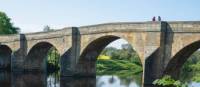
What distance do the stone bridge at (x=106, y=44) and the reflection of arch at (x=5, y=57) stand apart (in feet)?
0.57

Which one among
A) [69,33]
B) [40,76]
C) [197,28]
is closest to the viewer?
[197,28]

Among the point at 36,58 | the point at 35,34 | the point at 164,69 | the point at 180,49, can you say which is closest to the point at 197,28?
the point at 180,49

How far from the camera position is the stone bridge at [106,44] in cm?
2962

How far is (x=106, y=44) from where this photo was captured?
42500 mm

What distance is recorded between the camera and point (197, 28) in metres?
28.2

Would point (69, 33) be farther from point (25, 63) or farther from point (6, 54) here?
point (6, 54)

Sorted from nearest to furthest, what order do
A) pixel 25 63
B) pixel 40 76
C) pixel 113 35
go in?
pixel 113 35 → pixel 40 76 → pixel 25 63

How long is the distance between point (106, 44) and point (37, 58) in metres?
16.7

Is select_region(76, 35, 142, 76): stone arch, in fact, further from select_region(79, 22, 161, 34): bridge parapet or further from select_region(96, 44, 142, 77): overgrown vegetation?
select_region(96, 44, 142, 77): overgrown vegetation

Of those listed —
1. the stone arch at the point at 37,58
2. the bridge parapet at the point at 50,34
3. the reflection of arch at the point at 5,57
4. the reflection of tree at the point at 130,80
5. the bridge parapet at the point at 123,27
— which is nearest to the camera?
the bridge parapet at the point at 123,27

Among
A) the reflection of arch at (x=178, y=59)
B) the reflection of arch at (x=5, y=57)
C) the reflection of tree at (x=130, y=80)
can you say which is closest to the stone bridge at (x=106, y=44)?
the reflection of arch at (x=178, y=59)

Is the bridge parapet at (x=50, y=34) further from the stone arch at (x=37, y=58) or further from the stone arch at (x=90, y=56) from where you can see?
the stone arch at (x=90, y=56)

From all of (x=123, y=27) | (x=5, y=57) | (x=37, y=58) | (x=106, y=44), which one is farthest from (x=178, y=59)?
(x=5, y=57)

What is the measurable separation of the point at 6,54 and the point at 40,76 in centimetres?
1551
